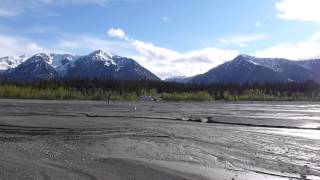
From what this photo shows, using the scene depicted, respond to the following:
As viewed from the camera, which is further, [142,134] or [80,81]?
[80,81]

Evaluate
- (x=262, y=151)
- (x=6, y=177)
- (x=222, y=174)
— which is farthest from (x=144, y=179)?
(x=262, y=151)

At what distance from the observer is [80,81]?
167375 mm

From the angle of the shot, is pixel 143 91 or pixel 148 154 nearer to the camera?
pixel 148 154

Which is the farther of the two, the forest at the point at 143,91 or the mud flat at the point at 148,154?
the forest at the point at 143,91

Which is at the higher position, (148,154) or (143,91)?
(143,91)

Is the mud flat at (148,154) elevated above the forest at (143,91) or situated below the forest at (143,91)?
below

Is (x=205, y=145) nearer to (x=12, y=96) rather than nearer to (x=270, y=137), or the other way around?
(x=270, y=137)

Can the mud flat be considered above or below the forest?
below

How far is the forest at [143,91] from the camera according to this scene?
97.4 m

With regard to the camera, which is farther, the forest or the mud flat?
the forest

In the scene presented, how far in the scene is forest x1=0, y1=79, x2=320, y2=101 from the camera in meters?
97.4

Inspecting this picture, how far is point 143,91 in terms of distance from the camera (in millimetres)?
140375

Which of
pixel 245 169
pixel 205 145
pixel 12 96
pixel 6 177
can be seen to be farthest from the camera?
pixel 12 96

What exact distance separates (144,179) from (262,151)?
A: 24.4ft
